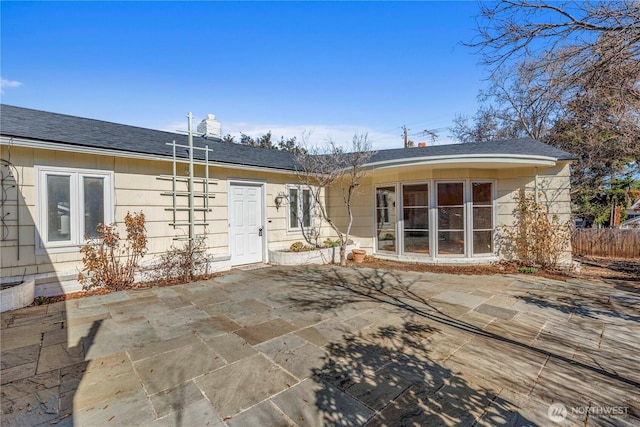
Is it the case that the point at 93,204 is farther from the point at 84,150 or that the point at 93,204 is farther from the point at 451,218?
the point at 451,218

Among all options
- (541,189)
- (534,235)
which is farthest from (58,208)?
(541,189)

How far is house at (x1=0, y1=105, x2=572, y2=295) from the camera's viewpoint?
4352 millimetres

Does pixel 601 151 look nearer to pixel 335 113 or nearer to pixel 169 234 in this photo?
pixel 335 113

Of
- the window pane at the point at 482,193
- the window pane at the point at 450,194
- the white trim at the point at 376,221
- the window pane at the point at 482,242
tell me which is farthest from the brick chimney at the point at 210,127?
the window pane at the point at 482,242

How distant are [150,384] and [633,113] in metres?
9.54

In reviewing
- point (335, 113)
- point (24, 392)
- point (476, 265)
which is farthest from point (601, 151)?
point (24, 392)

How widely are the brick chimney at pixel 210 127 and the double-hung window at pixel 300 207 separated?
2.94 metres

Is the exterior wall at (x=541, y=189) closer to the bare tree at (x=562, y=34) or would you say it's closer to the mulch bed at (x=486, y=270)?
the mulch bed at (x=486, y=270)

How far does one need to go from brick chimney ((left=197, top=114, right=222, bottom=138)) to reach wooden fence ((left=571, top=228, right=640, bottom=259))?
12.2 meters

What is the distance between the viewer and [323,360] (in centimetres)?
257

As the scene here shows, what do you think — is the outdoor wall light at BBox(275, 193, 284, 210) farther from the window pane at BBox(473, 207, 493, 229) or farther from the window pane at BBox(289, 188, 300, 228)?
the window pane at BBox(473, 207, 493, 229)

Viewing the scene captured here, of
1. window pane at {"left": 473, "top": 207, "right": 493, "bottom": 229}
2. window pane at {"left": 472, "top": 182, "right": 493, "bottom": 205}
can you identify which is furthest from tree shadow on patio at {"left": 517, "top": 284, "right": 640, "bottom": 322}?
window pane at {"left": 472, "top": 182, "right": 493, "bottom": 205}

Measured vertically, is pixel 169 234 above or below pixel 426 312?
above

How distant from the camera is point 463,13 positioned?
4258mm
